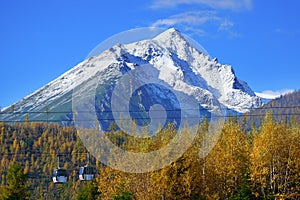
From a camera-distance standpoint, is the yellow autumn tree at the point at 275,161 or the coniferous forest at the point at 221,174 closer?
the coniferous forest at the point at 221,174

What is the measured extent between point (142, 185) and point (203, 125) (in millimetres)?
13519

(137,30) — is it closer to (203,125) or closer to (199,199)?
(199,199)

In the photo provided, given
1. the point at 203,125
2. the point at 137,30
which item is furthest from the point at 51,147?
the point at 137,30

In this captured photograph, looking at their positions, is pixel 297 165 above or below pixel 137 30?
below

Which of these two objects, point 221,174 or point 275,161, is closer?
point 275,161

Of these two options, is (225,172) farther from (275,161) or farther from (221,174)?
(275,161)

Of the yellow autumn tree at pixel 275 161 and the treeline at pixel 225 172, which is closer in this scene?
the treeline at pixel 225 172

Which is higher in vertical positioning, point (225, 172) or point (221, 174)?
point (225, 172)

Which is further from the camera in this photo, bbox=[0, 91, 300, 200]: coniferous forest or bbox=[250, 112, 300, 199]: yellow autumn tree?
bbox=[250, 112, 300, 199]: yellow autumn tree

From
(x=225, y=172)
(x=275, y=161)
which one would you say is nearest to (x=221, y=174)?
(x=225, y=172)

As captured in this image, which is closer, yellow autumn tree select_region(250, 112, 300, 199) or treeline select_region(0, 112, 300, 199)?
treeline select_region(0, 112, 300, 199)

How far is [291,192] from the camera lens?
39312 mm

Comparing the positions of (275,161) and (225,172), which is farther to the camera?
(225,172)

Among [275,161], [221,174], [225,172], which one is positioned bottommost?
[221,174]
